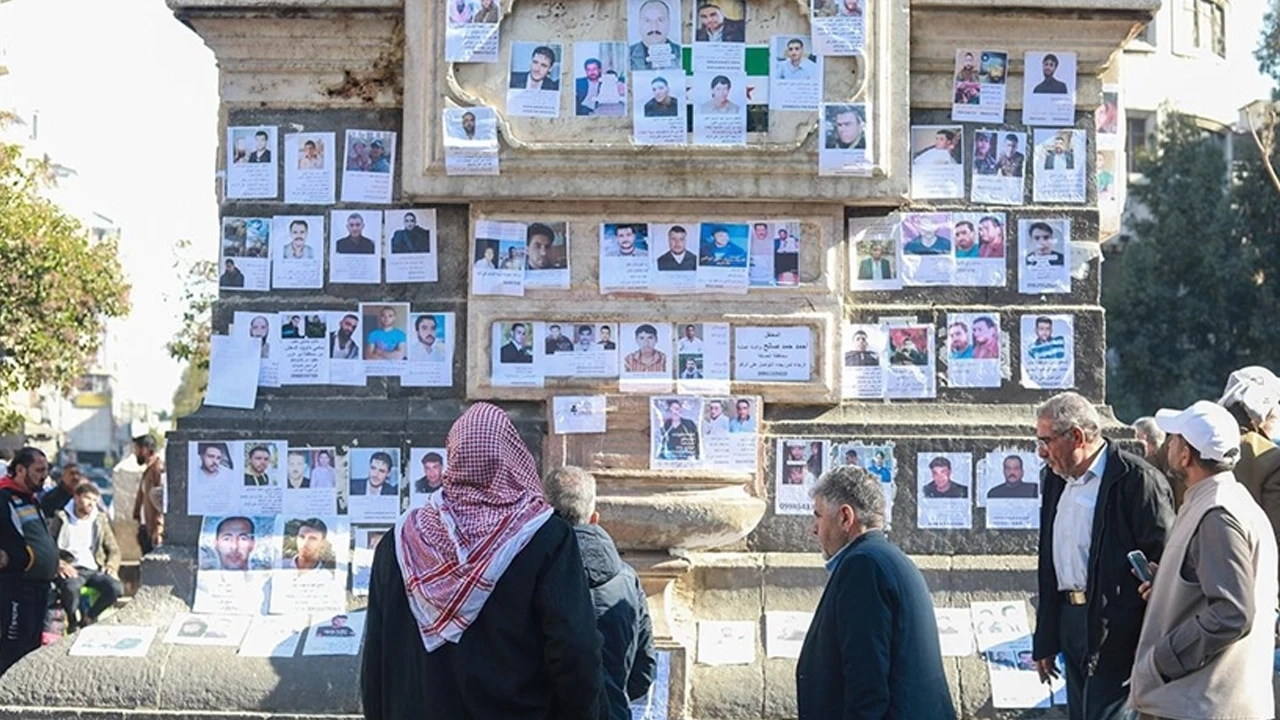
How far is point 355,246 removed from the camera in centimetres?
882

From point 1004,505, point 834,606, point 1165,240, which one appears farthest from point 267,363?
point 1165,240

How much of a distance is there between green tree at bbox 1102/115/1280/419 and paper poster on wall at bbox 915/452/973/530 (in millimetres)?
24064

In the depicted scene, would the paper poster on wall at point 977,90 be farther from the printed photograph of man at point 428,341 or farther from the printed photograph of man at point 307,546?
the printed photograph of man at point 307,546

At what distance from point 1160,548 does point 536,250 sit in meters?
3.07

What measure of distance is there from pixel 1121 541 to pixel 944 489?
5.57 feet

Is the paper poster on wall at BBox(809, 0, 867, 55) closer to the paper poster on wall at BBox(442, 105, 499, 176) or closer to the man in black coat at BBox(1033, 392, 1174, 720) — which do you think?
the paper poster on wall at BBox(442, 105, 499, 176)

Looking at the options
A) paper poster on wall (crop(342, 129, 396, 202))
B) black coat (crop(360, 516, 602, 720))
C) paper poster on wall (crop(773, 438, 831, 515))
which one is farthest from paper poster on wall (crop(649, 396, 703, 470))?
black coat (crop(360, 516, 602, 720))

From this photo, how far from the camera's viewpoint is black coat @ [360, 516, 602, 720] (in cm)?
488

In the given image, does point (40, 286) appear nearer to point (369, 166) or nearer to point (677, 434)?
point (369, 166)

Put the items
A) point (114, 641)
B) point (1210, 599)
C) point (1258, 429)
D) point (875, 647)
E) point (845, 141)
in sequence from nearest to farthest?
1. point (875, 647)
2. point (1210, 599)
3. point (1258, 429)
4. point (114, 641)
5. point (845, 141)

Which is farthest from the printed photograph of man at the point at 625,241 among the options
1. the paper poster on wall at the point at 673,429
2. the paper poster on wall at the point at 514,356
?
the paper poster on wall at the point at 673,429

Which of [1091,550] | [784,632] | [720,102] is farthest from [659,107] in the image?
[1091,550]

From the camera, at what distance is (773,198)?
8562mm

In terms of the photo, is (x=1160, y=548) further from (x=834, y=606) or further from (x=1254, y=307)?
(x=1254, y=307)
